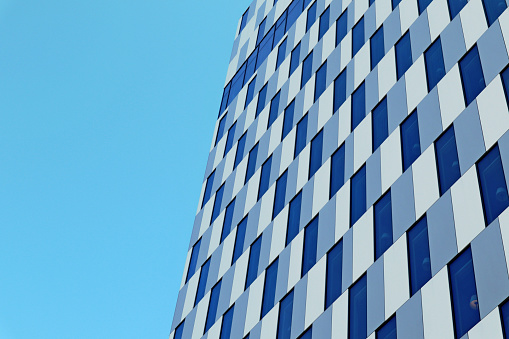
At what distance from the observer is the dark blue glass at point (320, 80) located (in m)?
37.0

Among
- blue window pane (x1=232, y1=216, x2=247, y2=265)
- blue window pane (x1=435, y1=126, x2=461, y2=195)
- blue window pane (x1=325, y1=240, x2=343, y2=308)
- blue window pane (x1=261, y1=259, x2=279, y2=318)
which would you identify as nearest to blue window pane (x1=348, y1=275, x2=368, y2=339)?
blue window pane (x1=325, y1=240, x2=343, y2=308)

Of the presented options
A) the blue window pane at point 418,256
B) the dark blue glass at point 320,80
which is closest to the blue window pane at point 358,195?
the blue window pane at point 418,256

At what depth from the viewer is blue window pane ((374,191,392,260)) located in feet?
80.2

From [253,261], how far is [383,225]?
8952 millimetres

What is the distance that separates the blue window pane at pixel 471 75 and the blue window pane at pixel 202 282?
1665 cm

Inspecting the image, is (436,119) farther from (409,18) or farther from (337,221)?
(409,18)

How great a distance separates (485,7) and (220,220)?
17.7 meters

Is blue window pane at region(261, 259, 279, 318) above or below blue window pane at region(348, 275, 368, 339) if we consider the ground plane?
above

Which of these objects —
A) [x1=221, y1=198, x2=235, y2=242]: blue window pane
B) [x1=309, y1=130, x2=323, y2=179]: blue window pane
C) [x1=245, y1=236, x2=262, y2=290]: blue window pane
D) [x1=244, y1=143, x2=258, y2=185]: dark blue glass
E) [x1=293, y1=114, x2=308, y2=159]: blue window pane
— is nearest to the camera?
[x1=245, y1=236, x2=262, y2=290]: blue window pane

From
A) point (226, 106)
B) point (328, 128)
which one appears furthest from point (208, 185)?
point (328, 128)

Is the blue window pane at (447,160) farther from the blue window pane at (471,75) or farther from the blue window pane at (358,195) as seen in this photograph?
the blue window pane at (358,195)

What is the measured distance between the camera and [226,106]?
49656mm

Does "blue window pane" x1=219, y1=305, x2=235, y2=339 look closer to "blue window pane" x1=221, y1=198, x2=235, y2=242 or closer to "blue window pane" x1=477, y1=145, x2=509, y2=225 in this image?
"blue window pane" x1=221, y1=198, x2=235, y2=242

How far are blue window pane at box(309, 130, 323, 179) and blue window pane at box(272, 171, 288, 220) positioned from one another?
1779 mm
